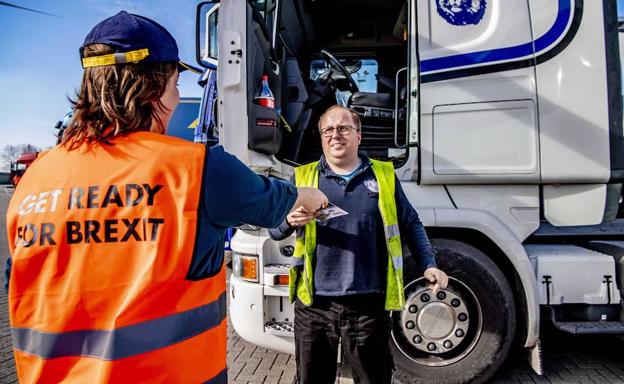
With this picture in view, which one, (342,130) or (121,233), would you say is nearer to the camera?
(121,233)

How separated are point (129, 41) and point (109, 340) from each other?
0.71 metres

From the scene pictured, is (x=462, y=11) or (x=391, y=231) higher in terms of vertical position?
(x=462, y=11)

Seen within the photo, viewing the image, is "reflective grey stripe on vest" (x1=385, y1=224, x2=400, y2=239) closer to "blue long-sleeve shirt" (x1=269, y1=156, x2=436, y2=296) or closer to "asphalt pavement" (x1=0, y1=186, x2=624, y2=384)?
"blue long-sleeve shirt" (x1=269, y1=156, x2=436, y2=296)

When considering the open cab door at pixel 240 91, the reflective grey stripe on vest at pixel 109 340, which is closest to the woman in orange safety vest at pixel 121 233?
the reflective grey stripe on vest at pixel 109 340

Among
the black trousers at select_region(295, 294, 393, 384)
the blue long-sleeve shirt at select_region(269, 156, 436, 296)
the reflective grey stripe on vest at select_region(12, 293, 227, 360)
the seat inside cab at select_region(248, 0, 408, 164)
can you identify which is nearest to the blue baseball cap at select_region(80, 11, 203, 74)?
the reflective grey stripe on vest at select_region(12, 293, 227, 360)

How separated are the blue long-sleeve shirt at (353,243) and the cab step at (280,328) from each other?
0.72 meters

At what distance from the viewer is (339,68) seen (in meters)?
3.66

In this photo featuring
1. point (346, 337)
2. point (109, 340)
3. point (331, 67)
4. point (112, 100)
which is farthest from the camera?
point (331, 67)

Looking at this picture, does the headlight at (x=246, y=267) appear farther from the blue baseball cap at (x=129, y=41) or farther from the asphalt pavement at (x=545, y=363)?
the blue baseball cap at (x=129, y=41)

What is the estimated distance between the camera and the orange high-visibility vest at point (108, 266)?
92cm

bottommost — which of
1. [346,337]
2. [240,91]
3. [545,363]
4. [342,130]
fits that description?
[545,363]

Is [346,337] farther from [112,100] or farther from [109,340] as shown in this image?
[112,100]

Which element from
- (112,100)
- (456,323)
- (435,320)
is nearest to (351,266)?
(435,320)

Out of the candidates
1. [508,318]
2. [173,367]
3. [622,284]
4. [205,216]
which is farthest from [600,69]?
[173,367]
